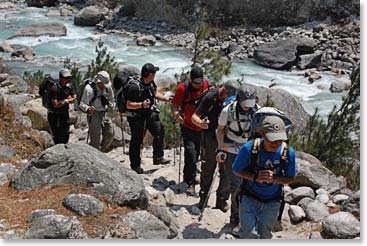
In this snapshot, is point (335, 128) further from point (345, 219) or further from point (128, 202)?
point (128, 202)

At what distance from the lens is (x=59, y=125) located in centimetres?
772

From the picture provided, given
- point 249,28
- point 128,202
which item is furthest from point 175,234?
point 249,28

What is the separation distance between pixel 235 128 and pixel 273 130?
1207 millimetres

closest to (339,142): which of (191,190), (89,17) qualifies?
(191,190)

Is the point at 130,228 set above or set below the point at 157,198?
above

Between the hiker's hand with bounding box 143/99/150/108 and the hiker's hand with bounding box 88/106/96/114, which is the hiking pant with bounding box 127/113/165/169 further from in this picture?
the hiker's hand with bounding box 88/106/96/114

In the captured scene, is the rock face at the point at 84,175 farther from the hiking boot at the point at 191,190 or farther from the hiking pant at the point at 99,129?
the hiking pant at the point at 99,129

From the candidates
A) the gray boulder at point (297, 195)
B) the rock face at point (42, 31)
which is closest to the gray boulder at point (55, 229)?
the gray boulder at point (297, 195)

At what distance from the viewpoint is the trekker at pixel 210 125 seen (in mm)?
5625

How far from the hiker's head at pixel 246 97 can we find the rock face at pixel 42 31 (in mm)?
23034

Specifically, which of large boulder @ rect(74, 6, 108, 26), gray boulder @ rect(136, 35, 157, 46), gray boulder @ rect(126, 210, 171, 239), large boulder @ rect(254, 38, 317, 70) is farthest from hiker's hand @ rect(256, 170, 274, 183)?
large boulder @ rect(74, 6, 108, 26)

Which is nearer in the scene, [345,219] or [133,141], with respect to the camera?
[345,219]

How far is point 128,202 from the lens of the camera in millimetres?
5285

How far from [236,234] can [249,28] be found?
2525 cm
